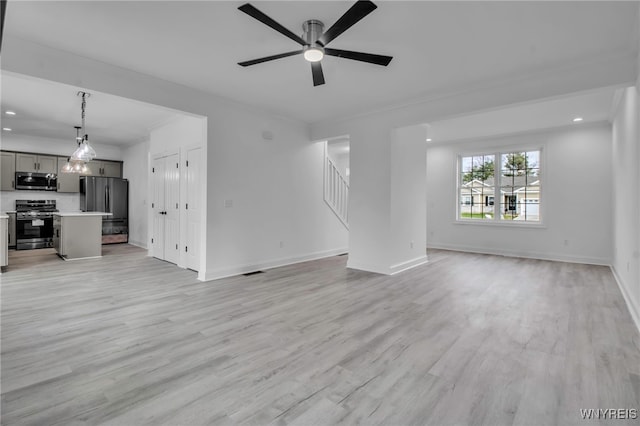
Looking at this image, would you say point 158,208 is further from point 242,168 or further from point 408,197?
point 408,197

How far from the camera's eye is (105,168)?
8.63m

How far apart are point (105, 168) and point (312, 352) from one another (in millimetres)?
8805

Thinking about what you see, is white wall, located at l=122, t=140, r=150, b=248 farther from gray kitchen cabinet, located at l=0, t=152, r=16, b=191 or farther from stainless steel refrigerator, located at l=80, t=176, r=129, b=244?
gray kitchen cabinet, located at l=0, t=152, r=16, b=191

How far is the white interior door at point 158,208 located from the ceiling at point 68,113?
2.92ft

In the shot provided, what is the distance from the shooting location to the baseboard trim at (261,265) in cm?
469

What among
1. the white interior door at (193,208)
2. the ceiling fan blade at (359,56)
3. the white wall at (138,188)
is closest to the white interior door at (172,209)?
the white interior door at (193,208)

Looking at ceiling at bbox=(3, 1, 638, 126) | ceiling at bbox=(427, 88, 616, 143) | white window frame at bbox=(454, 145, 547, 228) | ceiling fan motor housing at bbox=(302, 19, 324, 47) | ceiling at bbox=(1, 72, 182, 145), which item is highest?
ceiling at bbox=(1, 72, 182, 145)

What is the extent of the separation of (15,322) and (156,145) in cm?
426

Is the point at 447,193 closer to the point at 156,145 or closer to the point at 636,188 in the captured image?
the point at 636,188

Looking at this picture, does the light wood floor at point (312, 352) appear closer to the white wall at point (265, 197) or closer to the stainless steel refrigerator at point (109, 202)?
the white wall at point (265, 197)

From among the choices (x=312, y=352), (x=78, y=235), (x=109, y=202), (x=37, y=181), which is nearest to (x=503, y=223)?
(x=312, y=352)

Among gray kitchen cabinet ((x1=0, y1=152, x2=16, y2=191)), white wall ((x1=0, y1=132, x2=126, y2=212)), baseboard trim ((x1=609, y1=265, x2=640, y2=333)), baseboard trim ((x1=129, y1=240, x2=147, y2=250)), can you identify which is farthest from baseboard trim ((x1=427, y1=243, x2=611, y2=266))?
gray kitchen cabinet ((x1=0, y1=152, x2=16, y2=191))

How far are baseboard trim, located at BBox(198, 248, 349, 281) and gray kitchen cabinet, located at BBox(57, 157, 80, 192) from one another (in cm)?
619

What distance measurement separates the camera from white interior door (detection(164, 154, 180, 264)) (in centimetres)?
571
